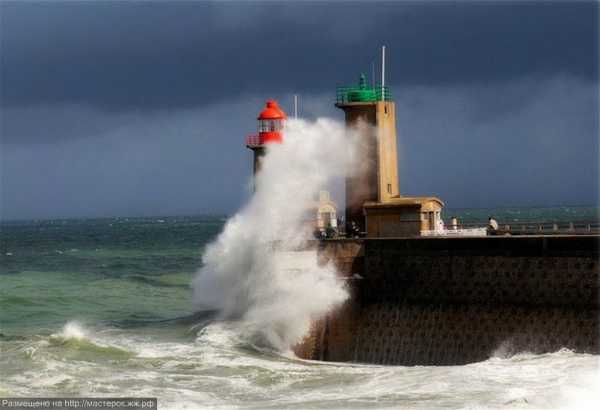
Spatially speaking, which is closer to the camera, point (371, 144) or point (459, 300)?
point (459, 300)

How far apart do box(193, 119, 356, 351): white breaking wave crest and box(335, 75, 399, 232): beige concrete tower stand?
1.03 ft

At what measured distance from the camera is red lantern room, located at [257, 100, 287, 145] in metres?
29.2

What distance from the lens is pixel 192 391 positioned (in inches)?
795

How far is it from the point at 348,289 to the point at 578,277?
492cm

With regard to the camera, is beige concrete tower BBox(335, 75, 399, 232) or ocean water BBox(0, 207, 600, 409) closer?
ocean water BBox(0, 207, 600, 409)

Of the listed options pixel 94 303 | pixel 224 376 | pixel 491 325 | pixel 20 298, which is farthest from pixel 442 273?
pixel 20 298

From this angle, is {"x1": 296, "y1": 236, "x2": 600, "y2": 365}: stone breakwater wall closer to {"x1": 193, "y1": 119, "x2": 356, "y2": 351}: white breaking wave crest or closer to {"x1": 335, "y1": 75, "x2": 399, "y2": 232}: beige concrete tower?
{"x1": 193, "y1": 119, "x2": 356, "y2": 351}: white breaking wave crest

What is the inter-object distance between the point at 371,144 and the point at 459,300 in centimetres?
492

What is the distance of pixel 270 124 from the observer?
29438mm

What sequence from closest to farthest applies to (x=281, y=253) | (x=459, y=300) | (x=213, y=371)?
1. (x=213, y=371)
2. (x=459, y=300)
3. (x=281, y=253)

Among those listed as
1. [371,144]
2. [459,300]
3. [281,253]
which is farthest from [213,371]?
[371,144]

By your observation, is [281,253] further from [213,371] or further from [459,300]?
[459,300]

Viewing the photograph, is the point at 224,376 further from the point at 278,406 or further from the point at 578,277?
the point at 578,277

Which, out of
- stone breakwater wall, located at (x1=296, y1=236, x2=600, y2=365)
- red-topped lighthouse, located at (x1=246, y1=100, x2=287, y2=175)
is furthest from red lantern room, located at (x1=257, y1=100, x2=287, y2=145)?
stone breakwater wall, located at (x1=296, y1=236, x2=600, y2=365)
